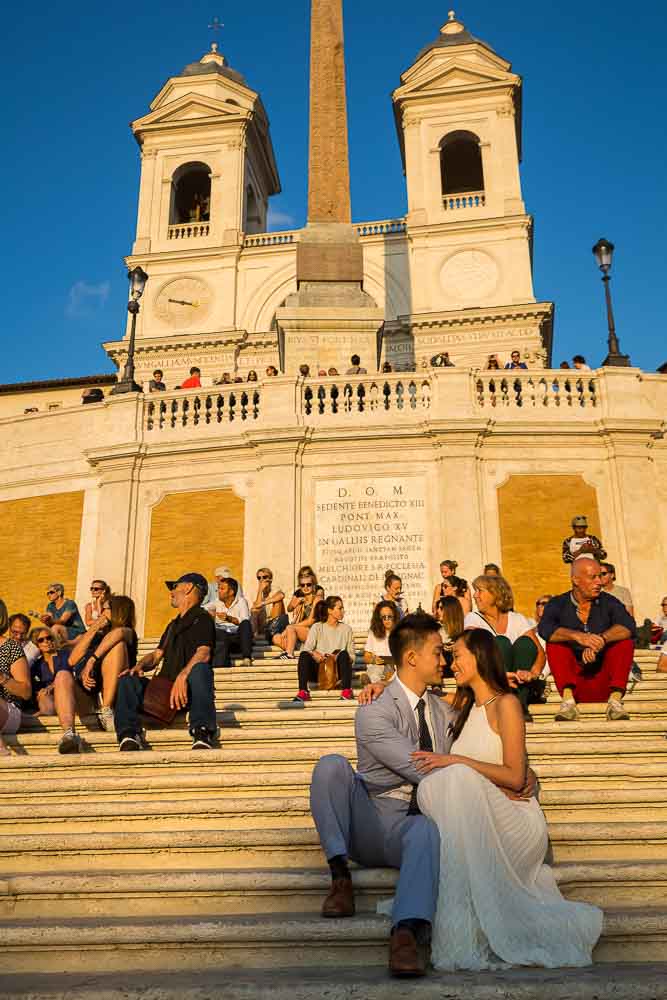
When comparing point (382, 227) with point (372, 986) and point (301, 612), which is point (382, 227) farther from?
point (372, 986)

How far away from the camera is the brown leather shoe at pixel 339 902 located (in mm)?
4301

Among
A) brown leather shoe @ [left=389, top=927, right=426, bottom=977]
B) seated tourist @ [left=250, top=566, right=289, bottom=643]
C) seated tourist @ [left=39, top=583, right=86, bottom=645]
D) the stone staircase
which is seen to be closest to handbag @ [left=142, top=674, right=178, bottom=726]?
the stone staircase

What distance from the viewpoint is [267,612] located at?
13.4m

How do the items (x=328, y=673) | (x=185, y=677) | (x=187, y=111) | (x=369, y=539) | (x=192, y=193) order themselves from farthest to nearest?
(x=192, y=193), (x=187, y=111), (x=369, y=539), (x=328, y=673), (x=185, y=677)

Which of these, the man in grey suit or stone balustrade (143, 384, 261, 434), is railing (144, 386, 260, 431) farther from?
the man in grey suit

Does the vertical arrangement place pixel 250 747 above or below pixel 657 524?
below

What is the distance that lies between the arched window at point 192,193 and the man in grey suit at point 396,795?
115ft

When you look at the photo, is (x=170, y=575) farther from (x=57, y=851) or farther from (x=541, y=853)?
(x=541, y=853)

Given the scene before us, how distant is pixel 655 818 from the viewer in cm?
562

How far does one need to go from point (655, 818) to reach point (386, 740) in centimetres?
202

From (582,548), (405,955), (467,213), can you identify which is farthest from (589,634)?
(467,213)

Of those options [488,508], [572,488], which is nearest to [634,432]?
[572,488]

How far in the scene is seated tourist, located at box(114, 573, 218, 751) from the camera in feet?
22.7

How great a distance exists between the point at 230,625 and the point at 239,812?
5.67 m
